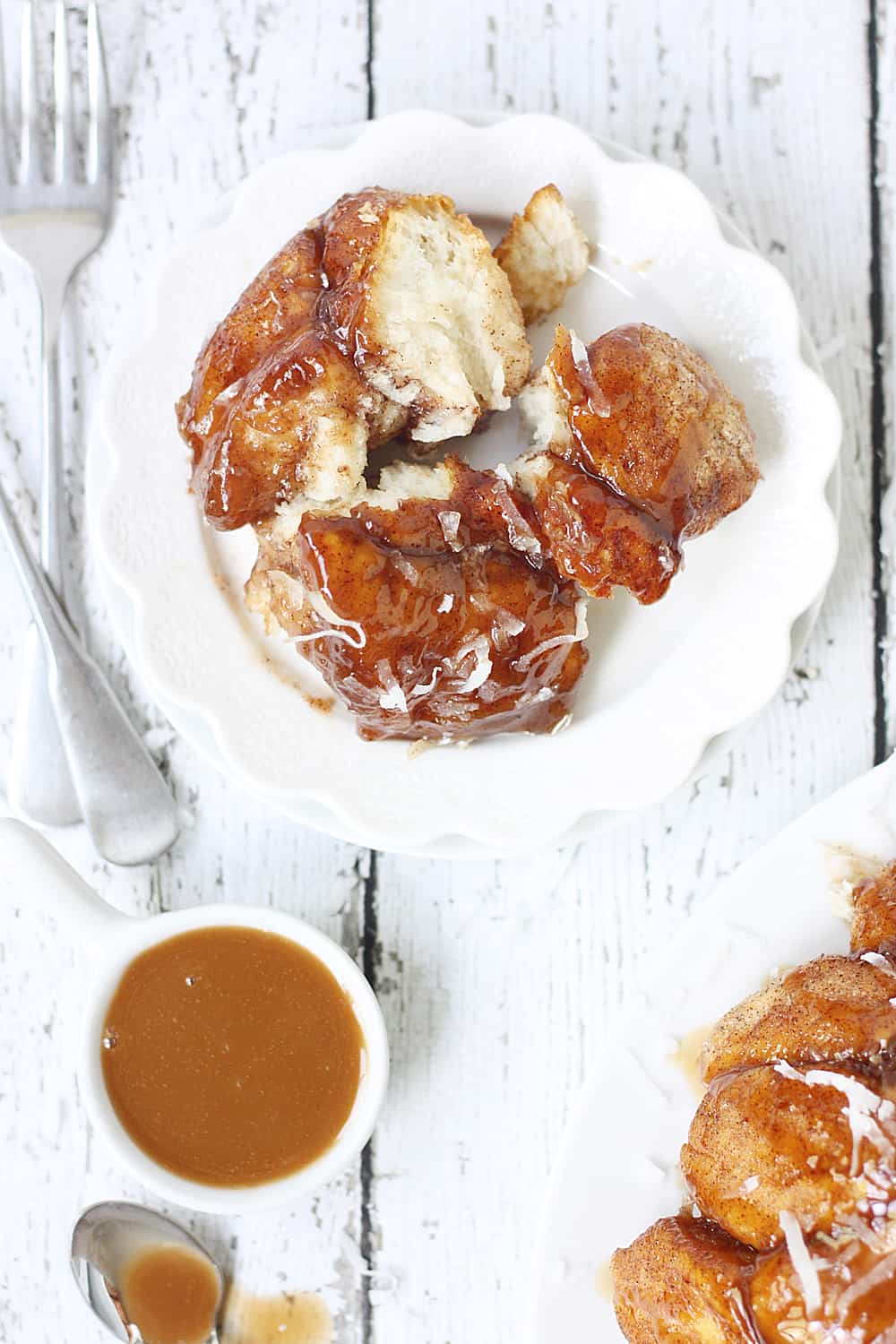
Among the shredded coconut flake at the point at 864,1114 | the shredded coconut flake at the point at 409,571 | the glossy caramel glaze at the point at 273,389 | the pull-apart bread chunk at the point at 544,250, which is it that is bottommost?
the shredded coconut flake at the point at 864,1114

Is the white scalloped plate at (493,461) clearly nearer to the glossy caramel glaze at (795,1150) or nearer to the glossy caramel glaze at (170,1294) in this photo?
the glossy caramel glaze at (795,1150)

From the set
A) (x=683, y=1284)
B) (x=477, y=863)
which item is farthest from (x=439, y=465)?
(x=683, y=1284)

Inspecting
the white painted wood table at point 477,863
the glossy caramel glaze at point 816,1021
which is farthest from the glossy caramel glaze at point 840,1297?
the white painted wood table at point 477,863

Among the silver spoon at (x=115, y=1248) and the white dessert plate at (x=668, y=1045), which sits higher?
the white dessert plate at (x=668, y=1045)

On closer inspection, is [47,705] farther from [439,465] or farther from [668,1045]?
[668,1045]

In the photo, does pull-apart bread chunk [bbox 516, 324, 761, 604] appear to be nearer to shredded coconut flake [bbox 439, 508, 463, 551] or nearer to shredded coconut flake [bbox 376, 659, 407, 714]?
shredded coconut flake [bbox 439, 508, 463, 551]

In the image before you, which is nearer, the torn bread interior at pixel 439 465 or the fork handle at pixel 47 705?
the torn bread interior at pixel 439 465

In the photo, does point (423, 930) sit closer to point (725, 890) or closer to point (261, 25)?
point (725, 890)

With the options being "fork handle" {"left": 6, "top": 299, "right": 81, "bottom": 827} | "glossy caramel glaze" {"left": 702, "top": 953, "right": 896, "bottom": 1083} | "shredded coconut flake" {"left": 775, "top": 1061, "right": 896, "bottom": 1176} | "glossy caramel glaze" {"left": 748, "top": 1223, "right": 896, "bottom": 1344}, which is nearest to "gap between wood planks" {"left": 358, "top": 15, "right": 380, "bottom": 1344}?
"fork handle" {"left": 6, "top": 299, "right": 81, "bottom": 827}
